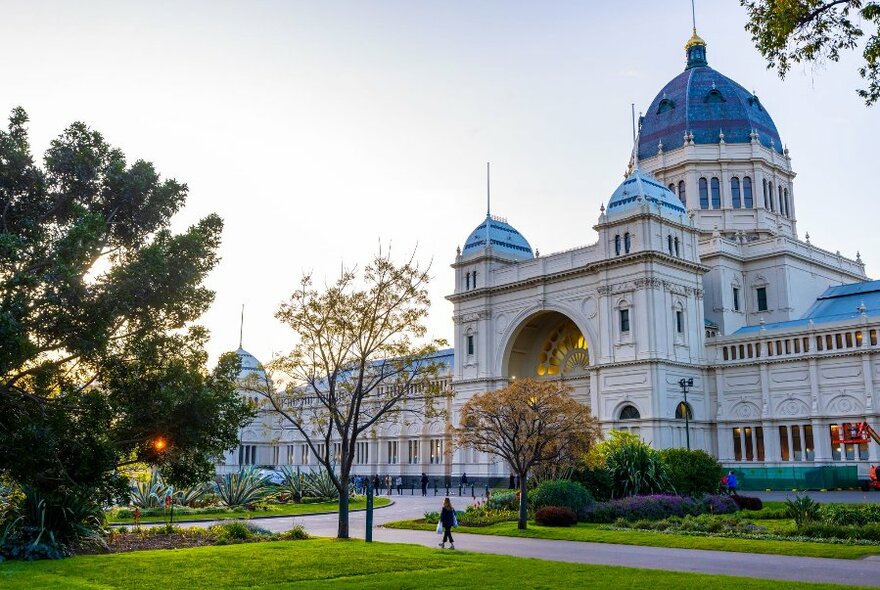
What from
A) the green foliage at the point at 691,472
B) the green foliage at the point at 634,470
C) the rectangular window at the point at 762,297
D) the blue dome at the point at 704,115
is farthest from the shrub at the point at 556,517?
the blue dome at the point at 704,115

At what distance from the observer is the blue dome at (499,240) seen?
7112 centimetres

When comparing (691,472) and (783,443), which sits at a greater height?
(783,443)

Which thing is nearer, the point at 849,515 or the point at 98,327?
the point at 98,327

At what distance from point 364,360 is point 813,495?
29.8 meters

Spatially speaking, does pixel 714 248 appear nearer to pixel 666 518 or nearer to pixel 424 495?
pixel 424 495

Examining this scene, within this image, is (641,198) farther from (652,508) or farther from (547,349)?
(652,508)

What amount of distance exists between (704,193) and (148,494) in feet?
180

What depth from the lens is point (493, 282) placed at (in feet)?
228

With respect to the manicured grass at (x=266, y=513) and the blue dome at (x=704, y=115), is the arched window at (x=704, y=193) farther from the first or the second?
the manicured grass at (x=266, y=513)

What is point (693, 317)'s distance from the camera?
60094mm

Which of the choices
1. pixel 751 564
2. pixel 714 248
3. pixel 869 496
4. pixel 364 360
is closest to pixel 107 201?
pixel 364 360

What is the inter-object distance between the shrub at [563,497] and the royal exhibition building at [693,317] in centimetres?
2045

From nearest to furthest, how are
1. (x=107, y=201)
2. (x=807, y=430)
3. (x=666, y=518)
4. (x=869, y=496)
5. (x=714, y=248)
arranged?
(x=107, y=201) < (x=666, y=518) < (x=869, y=496) < (x=807, y=430) < (x=714, y=248)

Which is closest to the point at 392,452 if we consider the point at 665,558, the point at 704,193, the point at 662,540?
the point at 704,193
